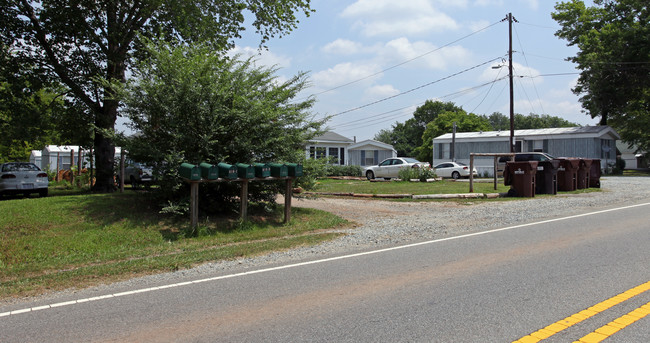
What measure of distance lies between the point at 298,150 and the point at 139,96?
427 cm

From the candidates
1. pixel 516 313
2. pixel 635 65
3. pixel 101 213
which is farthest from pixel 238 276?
pixel 635 65

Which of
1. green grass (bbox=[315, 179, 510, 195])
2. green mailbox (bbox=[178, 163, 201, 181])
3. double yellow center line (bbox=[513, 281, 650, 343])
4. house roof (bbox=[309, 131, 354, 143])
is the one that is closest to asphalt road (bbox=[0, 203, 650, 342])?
double yellow center line (bbox=[513, 281, 650, 343])

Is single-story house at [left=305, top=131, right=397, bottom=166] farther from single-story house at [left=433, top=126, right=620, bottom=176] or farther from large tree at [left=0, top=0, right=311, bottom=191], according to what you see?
large tree at [left=0, top=0, right=311, bottom=191]

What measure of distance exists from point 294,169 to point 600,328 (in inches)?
314

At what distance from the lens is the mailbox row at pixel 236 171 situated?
977 cm

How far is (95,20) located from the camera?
667 inches

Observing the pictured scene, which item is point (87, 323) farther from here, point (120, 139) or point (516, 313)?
point (120, 139)

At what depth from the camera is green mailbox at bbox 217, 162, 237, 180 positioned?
403 inches

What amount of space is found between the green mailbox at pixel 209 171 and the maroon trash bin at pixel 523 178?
13.2m

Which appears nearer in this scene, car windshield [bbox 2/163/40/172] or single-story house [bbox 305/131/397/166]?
car windshield [bbox 2/163/40/172]

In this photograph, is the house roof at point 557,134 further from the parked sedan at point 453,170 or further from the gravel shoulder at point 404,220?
the gravel shoulder at point 404,220

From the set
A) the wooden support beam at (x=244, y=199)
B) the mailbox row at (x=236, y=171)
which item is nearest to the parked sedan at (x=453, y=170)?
the mailbox row at (x=236, y=171)

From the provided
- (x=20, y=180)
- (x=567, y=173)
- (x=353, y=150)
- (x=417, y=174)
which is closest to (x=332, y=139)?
(x=353, y=150)

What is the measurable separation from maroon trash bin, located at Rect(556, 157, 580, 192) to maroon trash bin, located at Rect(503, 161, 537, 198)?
3089 mm
